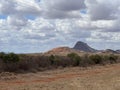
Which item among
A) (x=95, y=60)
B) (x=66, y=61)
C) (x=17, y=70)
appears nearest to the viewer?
(x=17, y=70)

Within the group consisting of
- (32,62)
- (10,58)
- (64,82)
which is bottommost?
(64,82)

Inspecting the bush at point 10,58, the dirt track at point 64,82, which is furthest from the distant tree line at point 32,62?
the dirt track at point 64,82

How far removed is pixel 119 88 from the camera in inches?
774

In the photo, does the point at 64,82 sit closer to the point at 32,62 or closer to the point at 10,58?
the point at 10,58

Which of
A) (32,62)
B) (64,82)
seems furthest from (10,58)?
(64,82)

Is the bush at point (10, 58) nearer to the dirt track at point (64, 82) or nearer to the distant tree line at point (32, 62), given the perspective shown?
the distant tree line at point (32, 62)

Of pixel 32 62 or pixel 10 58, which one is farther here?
pixel 32 62

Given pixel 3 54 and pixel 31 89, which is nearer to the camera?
pixel 31 89

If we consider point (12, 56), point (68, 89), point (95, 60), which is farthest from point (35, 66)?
point (68, 89)

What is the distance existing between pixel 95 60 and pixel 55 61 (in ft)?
45.5

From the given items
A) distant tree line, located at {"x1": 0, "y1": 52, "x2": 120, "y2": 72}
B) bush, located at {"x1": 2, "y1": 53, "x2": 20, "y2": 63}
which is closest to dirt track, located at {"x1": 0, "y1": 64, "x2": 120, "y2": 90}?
distant tree line, located at {"x1": 0, "y1": 52, "x2": 120, "y2": 72}

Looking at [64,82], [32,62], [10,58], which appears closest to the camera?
[64,82]

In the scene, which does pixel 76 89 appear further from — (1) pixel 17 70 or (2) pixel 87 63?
(2) pixel 87 63

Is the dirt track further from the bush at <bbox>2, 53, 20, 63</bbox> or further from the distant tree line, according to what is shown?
the bush at <bbox>2, 53, 20, 63</bbox>
